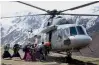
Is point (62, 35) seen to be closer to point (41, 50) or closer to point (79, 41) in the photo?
point (79, 41)

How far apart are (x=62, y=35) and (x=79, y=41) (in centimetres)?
189

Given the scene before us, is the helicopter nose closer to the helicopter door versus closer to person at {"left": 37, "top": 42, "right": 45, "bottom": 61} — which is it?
the helicopter door

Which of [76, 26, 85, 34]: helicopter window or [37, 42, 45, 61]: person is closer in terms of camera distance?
[76, 26, 85, 34]: helicopter window

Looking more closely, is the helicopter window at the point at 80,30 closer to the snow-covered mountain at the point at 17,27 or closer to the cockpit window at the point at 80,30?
the cockpit window at the point at 80,30

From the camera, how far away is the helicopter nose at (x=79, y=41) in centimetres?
1559

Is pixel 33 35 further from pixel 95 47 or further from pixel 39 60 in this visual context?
pixel 95 47

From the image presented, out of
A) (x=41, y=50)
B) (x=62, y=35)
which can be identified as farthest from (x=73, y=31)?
(x=41, y=50)

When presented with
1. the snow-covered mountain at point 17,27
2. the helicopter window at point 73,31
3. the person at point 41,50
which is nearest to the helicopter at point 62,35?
the helicopter window at point 73,31

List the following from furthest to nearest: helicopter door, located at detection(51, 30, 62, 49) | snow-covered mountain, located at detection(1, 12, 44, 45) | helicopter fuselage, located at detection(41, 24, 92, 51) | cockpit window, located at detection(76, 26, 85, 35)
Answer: snow-covered mountain, located at detection(1, 12, 44, 45) < helicopter door, located at detection(51, 30, 62, 49) < cockpit window, located at detection(76, 26, 85, 35) < helicopter fuselage, located at detection(41, 24, 92, 51)

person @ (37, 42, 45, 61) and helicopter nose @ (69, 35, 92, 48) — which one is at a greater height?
helicopter nose @ (69, 35, 92, 48)

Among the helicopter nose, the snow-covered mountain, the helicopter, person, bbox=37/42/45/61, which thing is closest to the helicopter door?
the helicopter

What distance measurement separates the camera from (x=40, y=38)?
67.7 ft

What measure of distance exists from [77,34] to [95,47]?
9.48 meters

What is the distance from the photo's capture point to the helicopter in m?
15.8
